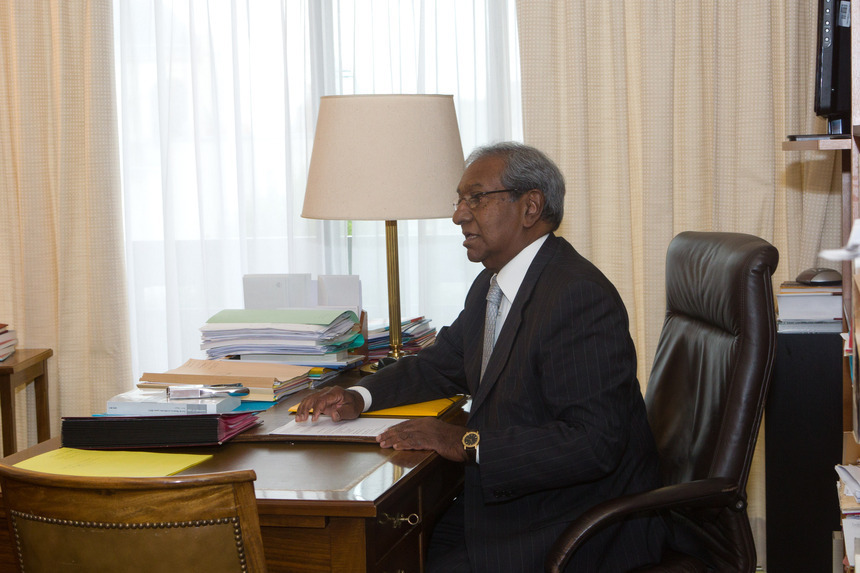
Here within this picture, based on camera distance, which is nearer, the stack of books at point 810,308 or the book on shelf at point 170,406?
the book on shelf at point 170,406

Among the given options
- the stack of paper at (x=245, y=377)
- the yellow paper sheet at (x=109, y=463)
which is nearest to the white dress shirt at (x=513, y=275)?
the stack of paper at (x=245, y=377)

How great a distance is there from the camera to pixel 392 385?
191 cm

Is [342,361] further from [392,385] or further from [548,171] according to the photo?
[548,171]

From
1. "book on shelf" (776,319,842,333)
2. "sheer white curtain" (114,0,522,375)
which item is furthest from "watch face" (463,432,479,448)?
"sheer white curtain" (114,0,522,375)

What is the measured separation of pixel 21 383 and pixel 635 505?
7.12ft

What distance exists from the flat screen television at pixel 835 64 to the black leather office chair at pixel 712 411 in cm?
67

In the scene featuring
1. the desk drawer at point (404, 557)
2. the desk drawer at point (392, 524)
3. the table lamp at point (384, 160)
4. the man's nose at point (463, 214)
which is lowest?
the desk drawer at point (404, 557)

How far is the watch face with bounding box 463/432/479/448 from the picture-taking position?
1.57 meters

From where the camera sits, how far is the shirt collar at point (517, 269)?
5.83 ft

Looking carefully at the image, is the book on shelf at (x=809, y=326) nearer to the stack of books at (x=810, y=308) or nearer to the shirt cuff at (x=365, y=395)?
the stack of books at (x=810, y=308)

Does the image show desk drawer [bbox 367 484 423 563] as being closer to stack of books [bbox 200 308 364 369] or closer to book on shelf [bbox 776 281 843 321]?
stack of books [bbox 200 308 364 369]

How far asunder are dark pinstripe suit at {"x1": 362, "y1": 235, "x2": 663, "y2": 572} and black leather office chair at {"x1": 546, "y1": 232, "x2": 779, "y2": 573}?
3.2 inches

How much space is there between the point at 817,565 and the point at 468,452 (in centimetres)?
125

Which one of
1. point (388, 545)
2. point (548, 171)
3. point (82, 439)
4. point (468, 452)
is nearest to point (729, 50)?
point (548, 171)
